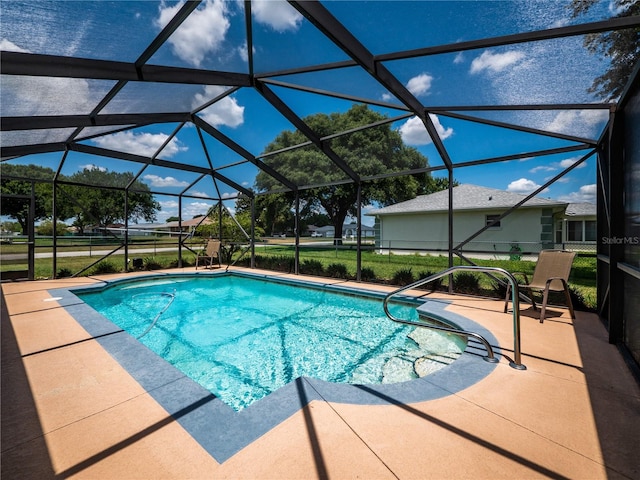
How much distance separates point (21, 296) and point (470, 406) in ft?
25.8

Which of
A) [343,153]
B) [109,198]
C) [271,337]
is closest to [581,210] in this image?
[343,153]

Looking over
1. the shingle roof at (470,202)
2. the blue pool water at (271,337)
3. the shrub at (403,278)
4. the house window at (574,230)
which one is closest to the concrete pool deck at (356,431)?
the blue pool water at (271,337)

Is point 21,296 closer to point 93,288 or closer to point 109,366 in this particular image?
point 93,288

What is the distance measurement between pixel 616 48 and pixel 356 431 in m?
3.77

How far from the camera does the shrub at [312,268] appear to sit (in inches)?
350

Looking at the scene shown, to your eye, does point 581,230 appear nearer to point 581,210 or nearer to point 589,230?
point 589,230

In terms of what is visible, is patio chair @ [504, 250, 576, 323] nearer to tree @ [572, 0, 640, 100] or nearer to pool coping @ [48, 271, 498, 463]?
pool coping @ [48, 271, 498, 463]

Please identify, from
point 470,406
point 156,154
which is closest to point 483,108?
point 470,406

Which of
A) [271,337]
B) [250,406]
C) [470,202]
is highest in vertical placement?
[470,202]

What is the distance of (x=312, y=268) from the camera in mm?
9016

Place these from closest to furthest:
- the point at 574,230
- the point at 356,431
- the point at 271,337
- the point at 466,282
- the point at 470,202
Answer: the point at 356,431 → the point at 271,337 → the point at 466,282 → the point at 470,202 → the point at 574,230

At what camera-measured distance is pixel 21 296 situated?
18.5 feet

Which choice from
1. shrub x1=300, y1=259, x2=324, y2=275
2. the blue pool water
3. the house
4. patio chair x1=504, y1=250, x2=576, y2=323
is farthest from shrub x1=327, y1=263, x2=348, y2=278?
the house

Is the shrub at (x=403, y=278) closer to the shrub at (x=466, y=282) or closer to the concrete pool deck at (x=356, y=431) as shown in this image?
the shrub at (x=466, y=282)
